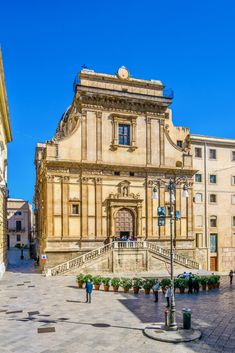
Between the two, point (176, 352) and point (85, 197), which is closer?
point (176, 352)

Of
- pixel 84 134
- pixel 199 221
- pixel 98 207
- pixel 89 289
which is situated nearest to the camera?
pixel 89 289

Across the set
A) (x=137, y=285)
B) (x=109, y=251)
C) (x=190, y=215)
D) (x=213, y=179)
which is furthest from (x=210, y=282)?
(x=213, y=179)

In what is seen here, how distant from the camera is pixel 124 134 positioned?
137 feet

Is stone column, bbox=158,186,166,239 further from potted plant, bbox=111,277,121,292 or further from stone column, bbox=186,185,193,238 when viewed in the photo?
potted plant, bbox=111,277,121,292

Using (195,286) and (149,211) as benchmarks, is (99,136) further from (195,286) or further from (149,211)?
(195,286)

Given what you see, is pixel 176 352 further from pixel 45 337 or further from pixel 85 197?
pixel 85 197

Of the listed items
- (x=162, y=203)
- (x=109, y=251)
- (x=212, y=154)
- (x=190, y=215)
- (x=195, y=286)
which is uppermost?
(x=212, y=154)

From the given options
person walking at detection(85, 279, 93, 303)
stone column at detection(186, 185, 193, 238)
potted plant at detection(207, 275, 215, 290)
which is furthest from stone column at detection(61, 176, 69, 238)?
potted plant at detection(207, 275, 215, 290)

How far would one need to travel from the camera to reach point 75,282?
103 ft

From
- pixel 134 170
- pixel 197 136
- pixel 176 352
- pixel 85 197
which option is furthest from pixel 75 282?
pixel 197 136

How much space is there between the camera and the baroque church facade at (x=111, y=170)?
3797 centimetres

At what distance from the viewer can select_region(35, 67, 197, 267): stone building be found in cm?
3797

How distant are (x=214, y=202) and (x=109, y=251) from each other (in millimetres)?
18508

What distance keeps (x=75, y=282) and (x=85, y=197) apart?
1017 centimetres
